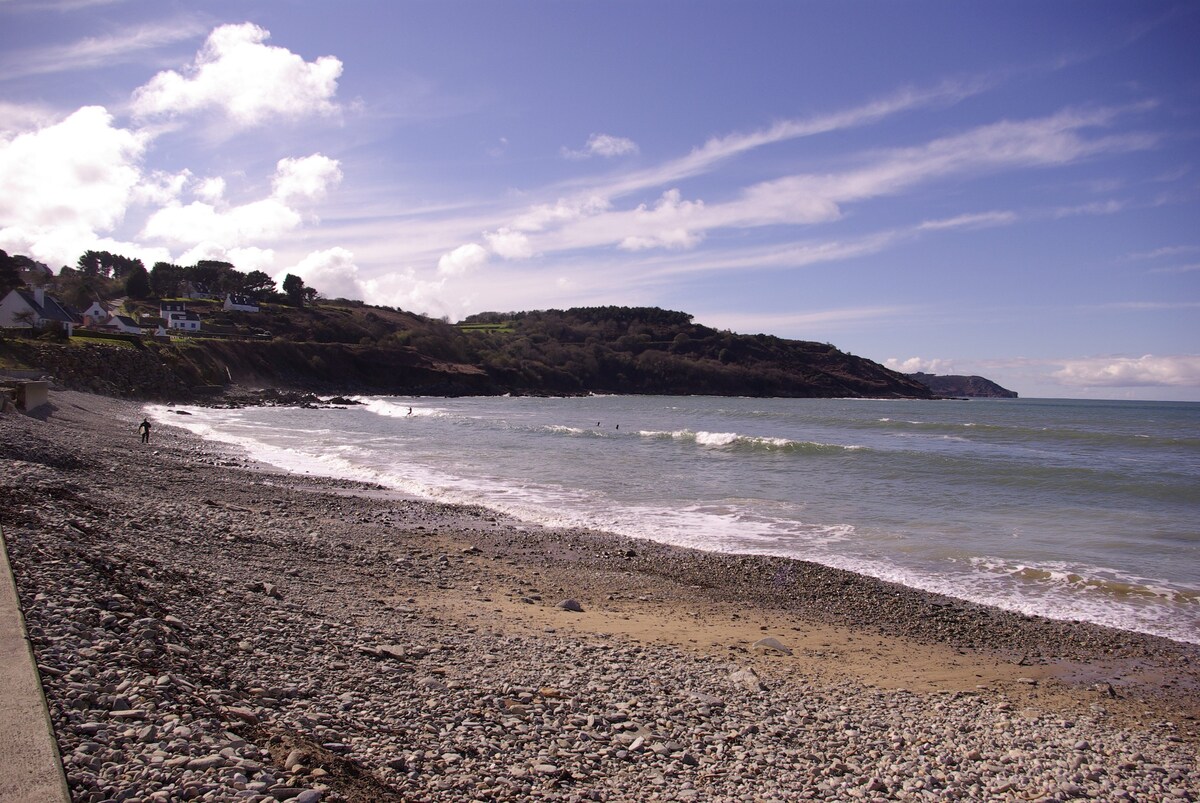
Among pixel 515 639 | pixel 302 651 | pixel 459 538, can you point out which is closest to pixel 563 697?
pixel 515 639

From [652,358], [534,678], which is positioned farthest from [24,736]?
[652,358]

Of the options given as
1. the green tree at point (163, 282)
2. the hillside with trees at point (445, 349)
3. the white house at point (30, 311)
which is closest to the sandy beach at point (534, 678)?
the hillside with trees at point (445, 349)

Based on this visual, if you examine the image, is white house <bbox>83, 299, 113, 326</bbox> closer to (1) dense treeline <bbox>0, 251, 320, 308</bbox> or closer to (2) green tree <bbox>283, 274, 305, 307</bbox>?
(1) dense treeline <bbox>0, 251, 320, 308</bbox>

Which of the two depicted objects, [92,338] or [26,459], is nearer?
[26,459]

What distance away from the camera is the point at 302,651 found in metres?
6.18

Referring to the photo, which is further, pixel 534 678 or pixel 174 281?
pixel 174 281

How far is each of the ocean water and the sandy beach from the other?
2266 mm

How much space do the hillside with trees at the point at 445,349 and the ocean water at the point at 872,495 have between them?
35.0 meters

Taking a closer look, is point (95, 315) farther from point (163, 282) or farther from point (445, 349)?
point (445, 349)

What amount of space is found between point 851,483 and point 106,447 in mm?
22392

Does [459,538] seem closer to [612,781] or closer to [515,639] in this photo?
[515,639]

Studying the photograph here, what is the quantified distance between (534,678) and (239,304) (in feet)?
388

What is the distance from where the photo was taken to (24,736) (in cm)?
361

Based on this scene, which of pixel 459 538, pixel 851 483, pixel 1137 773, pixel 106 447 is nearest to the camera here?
pixel 1137 773
